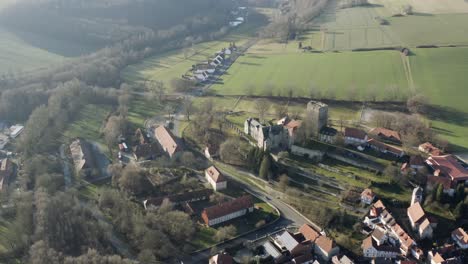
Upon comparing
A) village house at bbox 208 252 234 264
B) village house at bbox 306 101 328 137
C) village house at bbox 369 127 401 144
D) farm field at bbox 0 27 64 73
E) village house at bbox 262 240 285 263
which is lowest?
village house at bbox 262 240 285 263

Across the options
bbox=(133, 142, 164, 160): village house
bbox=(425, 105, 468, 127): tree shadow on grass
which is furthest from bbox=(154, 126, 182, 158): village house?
bbox=(425, 105, 468, 127): tree shadow on grass

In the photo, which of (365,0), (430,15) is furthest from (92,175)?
(365,0)

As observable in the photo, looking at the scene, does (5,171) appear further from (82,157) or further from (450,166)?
(450,166)

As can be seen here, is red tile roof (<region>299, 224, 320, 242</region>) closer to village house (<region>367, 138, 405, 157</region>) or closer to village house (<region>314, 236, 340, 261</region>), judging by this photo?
village house (<region>314, 236, 340, 261</region>)

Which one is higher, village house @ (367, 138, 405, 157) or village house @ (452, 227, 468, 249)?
village house @ (367, 138, 405, 157)

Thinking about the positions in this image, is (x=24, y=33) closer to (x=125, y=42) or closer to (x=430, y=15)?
(x=125, y=42)

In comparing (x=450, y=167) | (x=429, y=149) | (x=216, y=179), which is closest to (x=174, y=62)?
(x=216, y=179)
